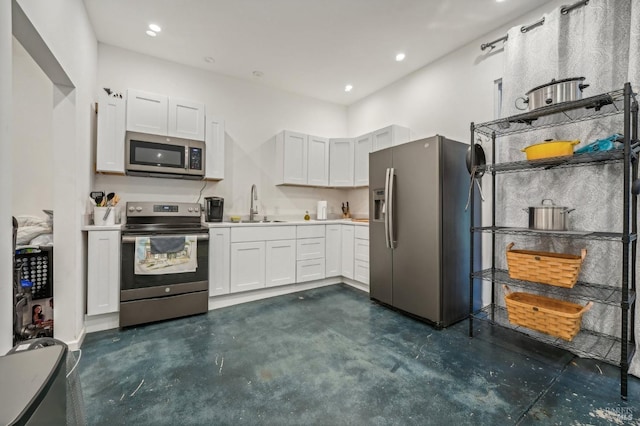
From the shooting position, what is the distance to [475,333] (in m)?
2.52

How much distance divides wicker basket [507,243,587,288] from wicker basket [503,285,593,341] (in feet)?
0.64

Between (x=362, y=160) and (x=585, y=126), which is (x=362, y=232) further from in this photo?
(x=585, y=126)

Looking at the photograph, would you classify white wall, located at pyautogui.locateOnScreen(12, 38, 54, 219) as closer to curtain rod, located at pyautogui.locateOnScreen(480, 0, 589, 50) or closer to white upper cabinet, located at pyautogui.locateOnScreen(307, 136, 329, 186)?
white upper cabinet, located at pyautogui.locateOnScreen(307, 136, 329, 186)

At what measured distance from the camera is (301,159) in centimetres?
412

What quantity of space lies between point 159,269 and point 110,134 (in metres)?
1.46

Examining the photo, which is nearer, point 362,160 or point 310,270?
point 310,270

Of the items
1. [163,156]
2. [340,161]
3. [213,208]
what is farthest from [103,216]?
[340,161]

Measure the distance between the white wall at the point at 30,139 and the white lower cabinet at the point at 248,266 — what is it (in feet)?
6.27

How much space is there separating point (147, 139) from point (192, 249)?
127cm

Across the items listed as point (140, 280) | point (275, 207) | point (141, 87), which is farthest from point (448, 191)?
point (141, 87)

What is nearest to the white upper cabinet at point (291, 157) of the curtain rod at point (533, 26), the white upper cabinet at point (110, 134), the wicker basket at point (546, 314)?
the white upper cabinet at point (110, 134)

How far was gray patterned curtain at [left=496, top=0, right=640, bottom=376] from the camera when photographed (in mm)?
2031

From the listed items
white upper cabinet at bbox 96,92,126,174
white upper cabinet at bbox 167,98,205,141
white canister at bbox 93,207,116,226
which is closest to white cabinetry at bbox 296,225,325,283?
white upper cabinet at bbox 167,98,205,141

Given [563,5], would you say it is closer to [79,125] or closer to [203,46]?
[203,46]
